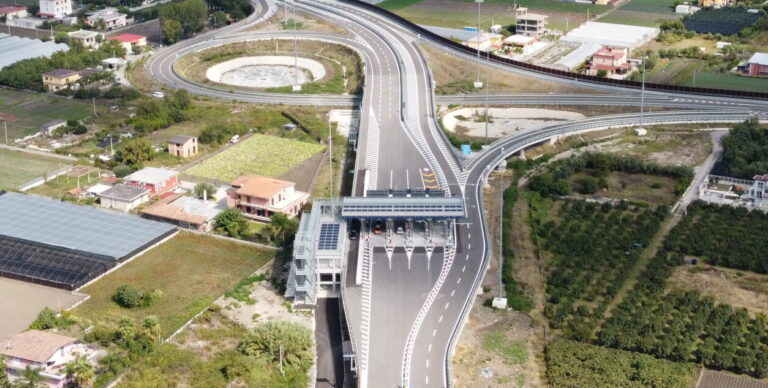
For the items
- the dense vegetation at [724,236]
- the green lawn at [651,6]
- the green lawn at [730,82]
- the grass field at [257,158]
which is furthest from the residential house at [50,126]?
the green lawn at [651,6]

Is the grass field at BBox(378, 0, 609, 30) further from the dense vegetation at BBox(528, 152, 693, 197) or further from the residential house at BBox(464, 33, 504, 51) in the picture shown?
the dense vegetation at BBox(528, 152, 693, 197)

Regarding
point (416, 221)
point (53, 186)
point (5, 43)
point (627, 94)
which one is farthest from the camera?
point (5, 43)

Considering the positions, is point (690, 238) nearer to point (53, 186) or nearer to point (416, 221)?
point (416, 221)

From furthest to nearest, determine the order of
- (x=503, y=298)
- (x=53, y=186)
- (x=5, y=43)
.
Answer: (x=5, y=43)
(x=53, y=186)
(x=503, y=298)

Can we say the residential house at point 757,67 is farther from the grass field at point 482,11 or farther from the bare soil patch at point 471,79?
the grass field at point 482,11

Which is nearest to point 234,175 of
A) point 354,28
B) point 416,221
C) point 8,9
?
point 416,221

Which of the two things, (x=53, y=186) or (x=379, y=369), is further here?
(x=53, y=186)
